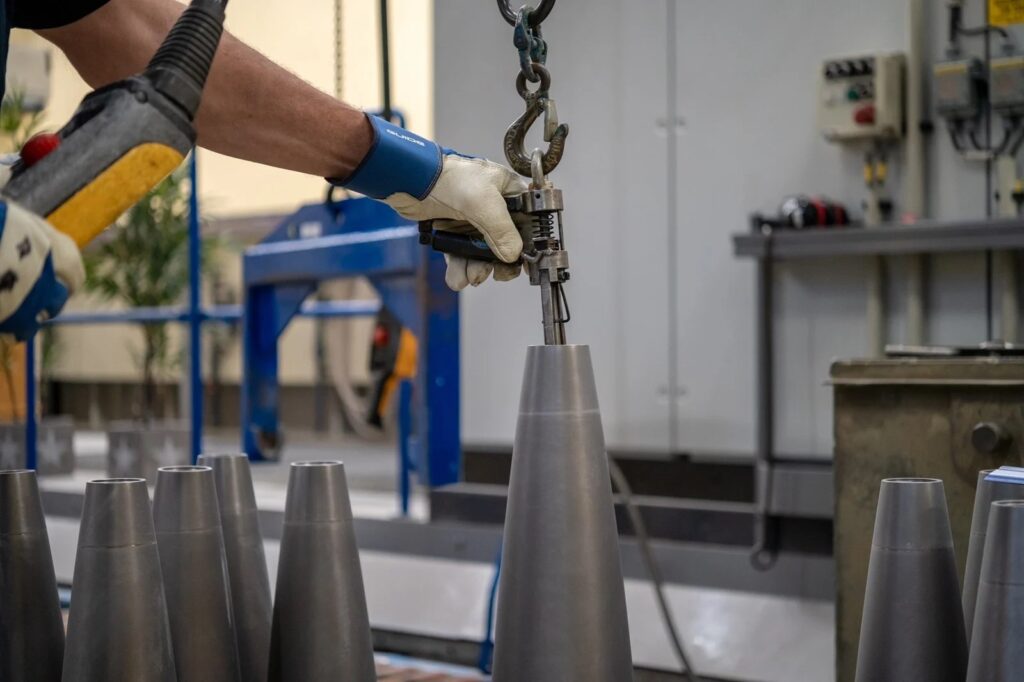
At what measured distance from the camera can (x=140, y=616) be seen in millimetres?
921

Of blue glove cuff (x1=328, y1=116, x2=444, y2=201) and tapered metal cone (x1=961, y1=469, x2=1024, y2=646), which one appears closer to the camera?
tapered metal cone (x1=961, y1=469, x2=1024, y2=646)

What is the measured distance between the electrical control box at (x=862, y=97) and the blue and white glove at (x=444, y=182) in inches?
56.0

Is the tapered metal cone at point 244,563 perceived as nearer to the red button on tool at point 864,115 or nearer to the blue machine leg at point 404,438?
the blue machine leg at point 404,438

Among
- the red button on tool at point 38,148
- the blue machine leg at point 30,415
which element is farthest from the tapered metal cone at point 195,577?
the blue machine leg at point 30,415

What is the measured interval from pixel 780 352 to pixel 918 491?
170 centimetres

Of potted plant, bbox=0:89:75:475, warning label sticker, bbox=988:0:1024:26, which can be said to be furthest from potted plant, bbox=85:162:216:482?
warning label sticker, bbox=988:0:1024:26

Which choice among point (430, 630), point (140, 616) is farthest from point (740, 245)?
point (140, 616)

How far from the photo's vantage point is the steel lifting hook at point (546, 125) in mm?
1039

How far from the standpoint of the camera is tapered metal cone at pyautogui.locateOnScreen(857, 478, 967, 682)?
87cm

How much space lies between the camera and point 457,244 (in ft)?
3.93

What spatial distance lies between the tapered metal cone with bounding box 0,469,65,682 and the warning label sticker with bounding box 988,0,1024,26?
6.87 feet

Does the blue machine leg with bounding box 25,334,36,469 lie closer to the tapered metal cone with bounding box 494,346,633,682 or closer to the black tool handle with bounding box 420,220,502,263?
the black tool handle with bounding box 420,220,502,263

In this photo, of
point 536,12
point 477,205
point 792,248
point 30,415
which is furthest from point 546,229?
point 30,415

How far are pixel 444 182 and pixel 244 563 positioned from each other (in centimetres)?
47
